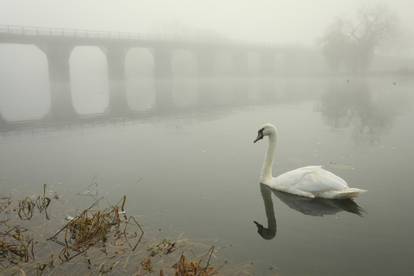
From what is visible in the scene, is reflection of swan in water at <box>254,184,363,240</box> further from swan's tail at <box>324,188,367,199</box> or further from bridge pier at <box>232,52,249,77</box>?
bridge pier at <box>232,52,249,77</box>

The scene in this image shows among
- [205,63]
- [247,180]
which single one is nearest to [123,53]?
[205,63]

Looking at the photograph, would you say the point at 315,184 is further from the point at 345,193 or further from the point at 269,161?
the point at 269,161

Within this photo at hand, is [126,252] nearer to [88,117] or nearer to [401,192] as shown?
[401,192]

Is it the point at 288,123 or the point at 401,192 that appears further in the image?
the point at 288,123

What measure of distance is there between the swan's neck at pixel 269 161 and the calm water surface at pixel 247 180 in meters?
0.27

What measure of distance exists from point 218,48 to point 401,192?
72.5 metres

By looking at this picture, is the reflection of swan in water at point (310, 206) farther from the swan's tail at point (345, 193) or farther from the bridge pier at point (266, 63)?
the bridge pier at point (266, 63)

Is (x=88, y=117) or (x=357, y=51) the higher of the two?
(x=357, y=51)

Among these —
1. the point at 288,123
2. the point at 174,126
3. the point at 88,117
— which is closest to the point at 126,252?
the point at 174,126

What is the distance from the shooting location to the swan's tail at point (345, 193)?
594 cm

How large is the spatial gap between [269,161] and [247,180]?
2.71 feet

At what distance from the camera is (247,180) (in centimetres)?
784

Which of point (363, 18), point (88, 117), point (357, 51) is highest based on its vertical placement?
point (363, 18)

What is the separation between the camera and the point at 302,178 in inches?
251
